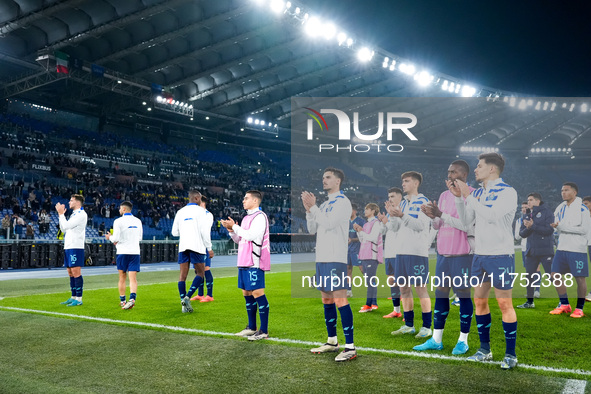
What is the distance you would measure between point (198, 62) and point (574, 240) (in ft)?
98.6

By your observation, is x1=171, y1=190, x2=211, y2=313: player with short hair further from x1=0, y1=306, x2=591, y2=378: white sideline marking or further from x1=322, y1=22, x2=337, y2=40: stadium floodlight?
x1=322, y1=22, x2=337, y2=40: stadium floodlight

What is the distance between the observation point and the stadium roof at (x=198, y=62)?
27094mm

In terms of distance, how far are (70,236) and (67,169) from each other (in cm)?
2514

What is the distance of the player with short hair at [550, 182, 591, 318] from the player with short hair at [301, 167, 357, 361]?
4.91 meters

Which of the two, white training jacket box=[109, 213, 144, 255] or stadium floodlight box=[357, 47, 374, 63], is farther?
stadium floodlight box=[357, 47, 374, 63]

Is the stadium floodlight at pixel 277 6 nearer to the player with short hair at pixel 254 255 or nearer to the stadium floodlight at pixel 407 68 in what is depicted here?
the stadium floodlight at pixel 407 68

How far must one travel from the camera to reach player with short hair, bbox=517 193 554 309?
9.66 m

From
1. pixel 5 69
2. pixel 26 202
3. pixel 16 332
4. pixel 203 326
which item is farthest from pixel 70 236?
pixel 5 69

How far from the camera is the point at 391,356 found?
5809 millimetres

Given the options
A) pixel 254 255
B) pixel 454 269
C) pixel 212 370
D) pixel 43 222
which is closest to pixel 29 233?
pixel 43 222

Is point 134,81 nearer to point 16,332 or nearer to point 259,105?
point 259,105

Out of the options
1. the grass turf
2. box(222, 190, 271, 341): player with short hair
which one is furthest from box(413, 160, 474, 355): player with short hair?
box(222, 190, 271, 341): player with short hair

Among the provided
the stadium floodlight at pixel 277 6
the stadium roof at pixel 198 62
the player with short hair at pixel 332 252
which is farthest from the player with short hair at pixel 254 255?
the stadium floodlight at pixel 277 6

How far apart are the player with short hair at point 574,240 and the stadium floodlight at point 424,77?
103 feet
